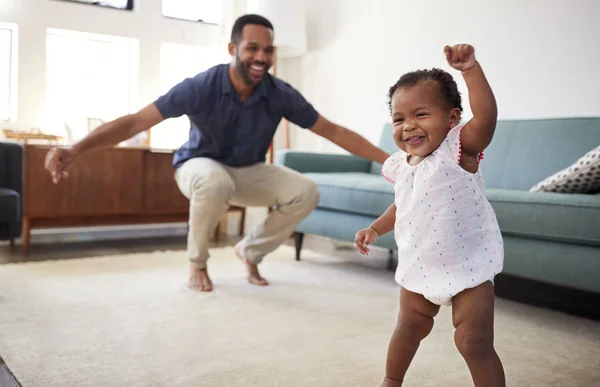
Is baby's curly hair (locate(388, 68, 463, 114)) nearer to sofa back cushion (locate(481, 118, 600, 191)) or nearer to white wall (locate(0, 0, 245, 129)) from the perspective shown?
sofa back cushion (locate(481, 118, 600, 191))

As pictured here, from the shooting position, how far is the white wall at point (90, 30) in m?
3.85

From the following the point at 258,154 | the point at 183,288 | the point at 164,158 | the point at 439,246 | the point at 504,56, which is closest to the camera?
the point at 439,246

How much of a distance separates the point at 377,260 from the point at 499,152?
0.93 meters

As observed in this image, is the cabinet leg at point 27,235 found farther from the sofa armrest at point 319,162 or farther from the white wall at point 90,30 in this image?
the sofa armrest at point 319,162

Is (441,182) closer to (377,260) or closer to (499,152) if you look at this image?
(499,152)

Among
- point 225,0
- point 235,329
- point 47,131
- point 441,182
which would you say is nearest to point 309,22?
point 225,0

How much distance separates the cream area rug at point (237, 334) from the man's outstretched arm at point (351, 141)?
57cm

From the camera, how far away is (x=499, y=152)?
2.98 metres

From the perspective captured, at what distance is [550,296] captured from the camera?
2.62 meters

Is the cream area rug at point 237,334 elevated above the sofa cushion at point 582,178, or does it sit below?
below

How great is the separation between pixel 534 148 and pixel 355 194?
0.85 metres

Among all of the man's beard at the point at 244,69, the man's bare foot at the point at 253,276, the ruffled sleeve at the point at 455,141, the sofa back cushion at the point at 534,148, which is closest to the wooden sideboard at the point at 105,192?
the man's bare foot at the point at 253,276

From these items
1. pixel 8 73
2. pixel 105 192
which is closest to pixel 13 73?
pixel 8 73

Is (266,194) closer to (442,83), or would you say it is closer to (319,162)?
(319,162)
